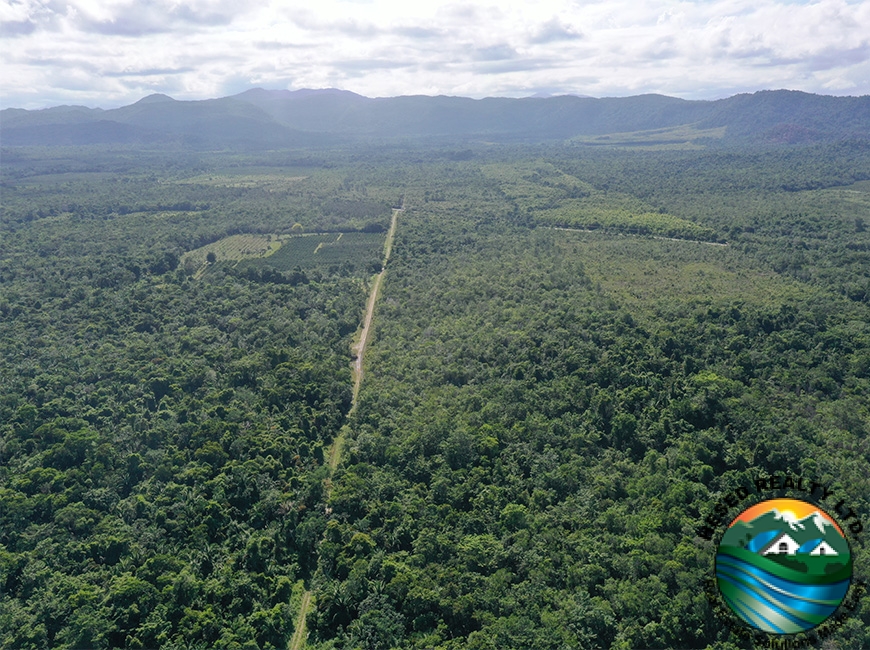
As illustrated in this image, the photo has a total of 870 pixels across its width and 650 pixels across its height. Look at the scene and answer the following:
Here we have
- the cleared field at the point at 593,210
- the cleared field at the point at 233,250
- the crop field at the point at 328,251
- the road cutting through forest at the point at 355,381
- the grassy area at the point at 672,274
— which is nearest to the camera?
the road cutting through forest at the point at 355,381

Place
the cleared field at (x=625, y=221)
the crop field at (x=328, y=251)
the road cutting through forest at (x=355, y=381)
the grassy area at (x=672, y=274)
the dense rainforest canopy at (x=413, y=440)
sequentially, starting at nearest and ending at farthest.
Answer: the dense rainforest canopy at (x=413, y=440)
the road cutting through forest at (x=355, y=381)
the grassy area at (x=672, y=274)
the crop field at (x=328, y=251)
the cleared field at (x=625, y=221)

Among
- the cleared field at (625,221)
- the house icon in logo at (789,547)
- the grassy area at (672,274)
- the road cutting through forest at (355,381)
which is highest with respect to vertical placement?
the cleared field at (625,221)

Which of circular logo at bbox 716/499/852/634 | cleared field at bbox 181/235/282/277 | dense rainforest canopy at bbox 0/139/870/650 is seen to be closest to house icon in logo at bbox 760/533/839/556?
circular logo at bbox 716/499/852/634

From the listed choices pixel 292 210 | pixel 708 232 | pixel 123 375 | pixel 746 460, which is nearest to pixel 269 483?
pixel 123 375

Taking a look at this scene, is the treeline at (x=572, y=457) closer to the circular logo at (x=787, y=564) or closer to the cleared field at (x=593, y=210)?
the circular logo at (x=787, y=564)

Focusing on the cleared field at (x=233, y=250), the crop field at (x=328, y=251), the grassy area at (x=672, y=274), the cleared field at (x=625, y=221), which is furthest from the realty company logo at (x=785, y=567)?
the cleared field at (x=625, y=221)

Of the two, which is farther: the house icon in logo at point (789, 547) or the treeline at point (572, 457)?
the treeline at point (572, 457)

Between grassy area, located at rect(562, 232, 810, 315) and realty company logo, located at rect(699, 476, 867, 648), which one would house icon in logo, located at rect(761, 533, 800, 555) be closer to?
realty company logo, located at rect(699, 476, 867, 648)
